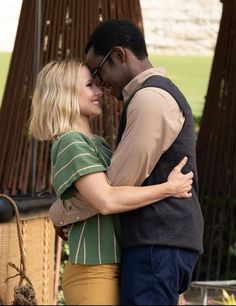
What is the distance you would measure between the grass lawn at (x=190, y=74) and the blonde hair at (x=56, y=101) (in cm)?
782

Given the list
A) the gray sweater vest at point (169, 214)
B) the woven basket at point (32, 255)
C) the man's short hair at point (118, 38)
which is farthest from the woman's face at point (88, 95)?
the woven basket at point (32, 255)

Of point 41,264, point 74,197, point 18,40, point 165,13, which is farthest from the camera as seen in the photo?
point 165,13

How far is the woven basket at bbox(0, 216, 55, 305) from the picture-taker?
3879 millimetres

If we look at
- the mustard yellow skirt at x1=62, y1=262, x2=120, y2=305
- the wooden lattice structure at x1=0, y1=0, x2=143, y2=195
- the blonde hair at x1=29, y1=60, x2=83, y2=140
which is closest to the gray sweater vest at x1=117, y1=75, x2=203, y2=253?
the mustard yellow skirt at x1=62, y1=262, x2=120, y2=305

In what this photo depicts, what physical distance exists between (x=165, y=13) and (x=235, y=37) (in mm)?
11131

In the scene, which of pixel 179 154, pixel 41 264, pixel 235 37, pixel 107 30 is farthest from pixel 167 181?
pixel 235 37

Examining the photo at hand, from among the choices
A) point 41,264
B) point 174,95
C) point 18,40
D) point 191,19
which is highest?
point 191,19

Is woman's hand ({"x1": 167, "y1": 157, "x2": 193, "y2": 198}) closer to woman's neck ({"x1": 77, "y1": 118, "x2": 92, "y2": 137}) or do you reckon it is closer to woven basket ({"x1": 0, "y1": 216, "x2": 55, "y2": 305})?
woman's neck ({"x1": 77, "y1": 118, "x2": 92, "y2": 137})

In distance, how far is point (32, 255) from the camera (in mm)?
4309

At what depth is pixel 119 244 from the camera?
308cm

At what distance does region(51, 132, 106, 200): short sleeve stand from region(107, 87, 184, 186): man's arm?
8cm

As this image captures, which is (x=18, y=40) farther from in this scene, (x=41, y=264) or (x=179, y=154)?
(x=179, y=154)

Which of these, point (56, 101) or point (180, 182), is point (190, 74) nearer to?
point (56, 101)

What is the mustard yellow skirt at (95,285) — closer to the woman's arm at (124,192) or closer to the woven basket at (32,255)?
the woman's arm at (124,192)
